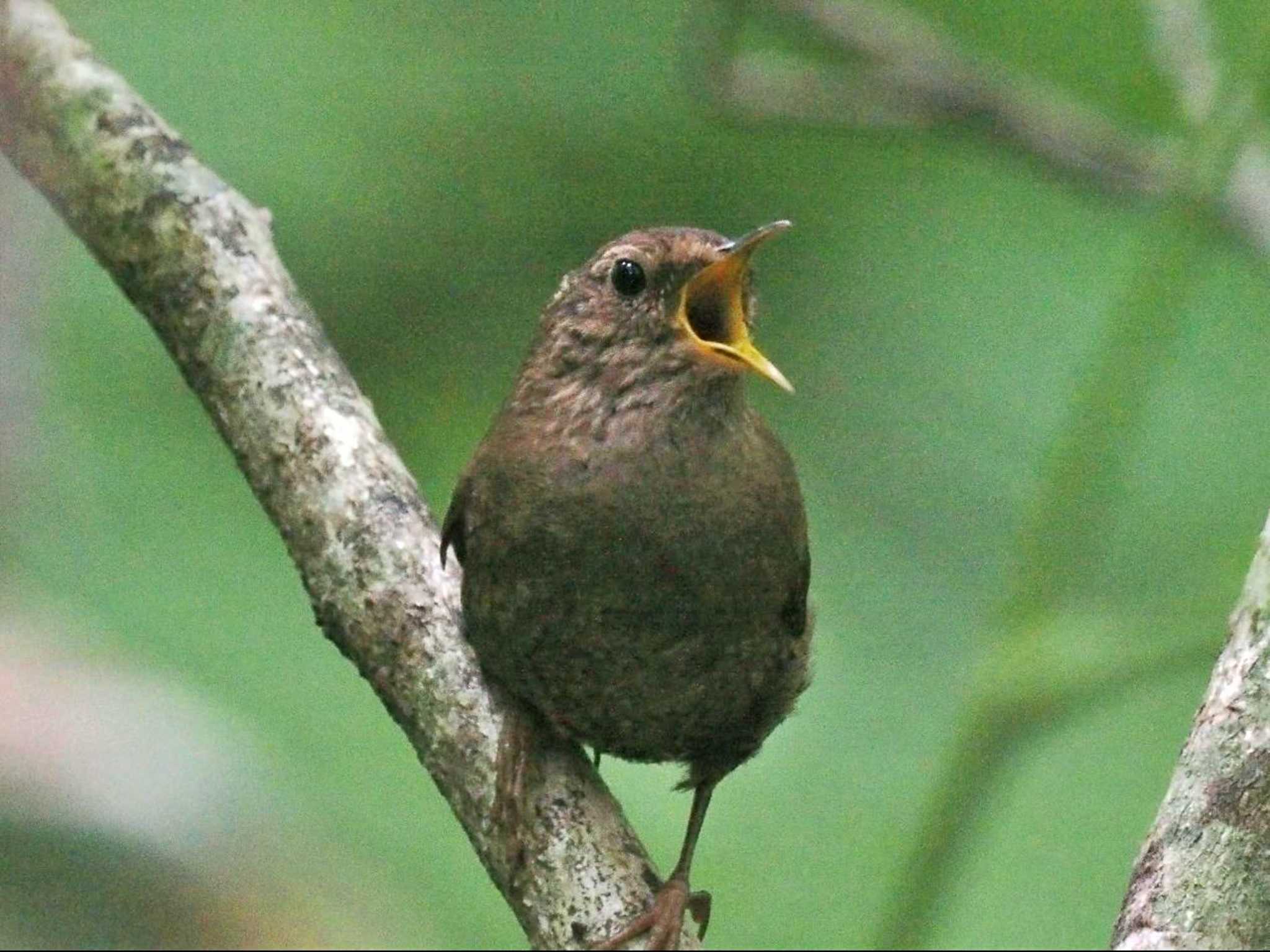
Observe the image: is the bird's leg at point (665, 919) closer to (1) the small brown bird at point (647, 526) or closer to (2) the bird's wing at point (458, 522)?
(1) the small brown bird at point (647, 526)

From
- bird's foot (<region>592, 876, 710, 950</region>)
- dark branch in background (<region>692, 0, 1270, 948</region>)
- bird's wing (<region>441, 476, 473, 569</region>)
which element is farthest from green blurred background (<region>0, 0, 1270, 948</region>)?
bird's wing (<region>441, 476, 473, 569</region>)

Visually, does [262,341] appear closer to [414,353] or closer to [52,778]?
[52,778]

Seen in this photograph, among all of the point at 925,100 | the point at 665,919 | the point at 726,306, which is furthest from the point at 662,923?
the point at 925,100

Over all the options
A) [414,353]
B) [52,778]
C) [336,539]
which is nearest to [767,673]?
[336,539]

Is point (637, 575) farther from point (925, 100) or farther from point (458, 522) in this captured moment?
point (925, 100)

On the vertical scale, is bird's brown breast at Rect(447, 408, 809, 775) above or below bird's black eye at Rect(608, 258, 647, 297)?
below

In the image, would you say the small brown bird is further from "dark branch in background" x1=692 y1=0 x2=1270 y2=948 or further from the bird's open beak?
"dark branch in background" x1=692 y1=0 x2=1270 y2=948

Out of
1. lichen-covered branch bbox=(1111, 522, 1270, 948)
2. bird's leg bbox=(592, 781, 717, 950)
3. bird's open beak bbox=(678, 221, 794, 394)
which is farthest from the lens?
bird's open beak bbox=(678, 221, 794, 394)
